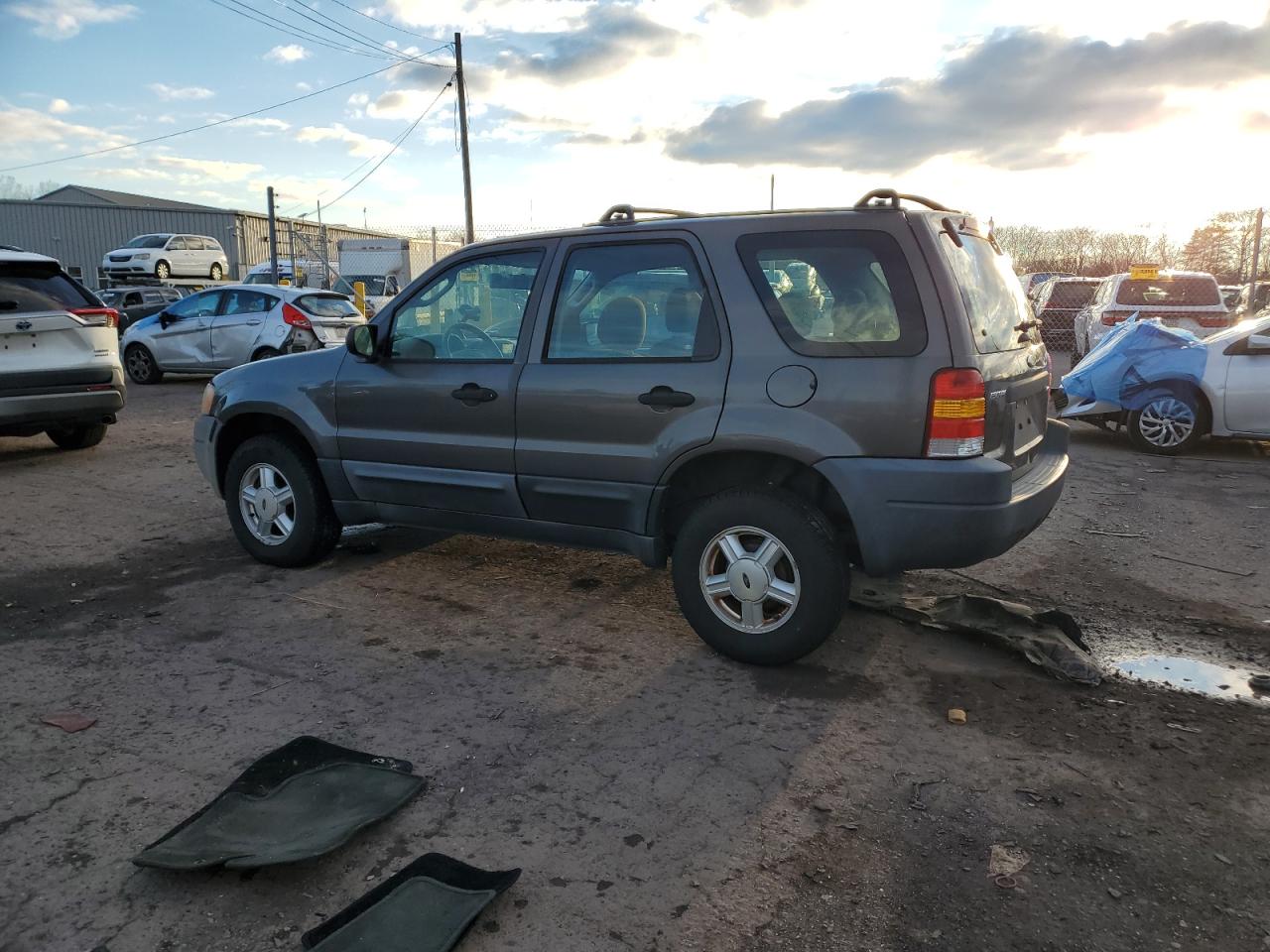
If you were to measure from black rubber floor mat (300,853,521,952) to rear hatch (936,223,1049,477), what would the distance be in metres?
2.37

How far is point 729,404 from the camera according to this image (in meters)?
3.72

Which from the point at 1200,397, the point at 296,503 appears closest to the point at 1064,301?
the point at 1200,397

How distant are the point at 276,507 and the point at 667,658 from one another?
254cm

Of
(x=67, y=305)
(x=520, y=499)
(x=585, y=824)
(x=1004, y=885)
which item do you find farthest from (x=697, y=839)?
(x=67, y=305)

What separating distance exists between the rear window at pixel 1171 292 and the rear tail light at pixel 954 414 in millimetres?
11925

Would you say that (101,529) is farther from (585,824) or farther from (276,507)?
(585,824)

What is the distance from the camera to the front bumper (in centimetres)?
538

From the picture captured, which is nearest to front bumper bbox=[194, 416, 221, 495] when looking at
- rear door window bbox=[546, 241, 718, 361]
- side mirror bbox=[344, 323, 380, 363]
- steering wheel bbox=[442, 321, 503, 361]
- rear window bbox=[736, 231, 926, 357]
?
side mirror bbox=[344, 323, 380, 363]

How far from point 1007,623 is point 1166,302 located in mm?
11735

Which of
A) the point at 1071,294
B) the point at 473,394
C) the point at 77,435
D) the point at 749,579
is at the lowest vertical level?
the point at 77,435

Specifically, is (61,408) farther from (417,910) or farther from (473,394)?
(417,910)

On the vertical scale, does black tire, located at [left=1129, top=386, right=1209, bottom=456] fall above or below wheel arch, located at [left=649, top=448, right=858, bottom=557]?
below

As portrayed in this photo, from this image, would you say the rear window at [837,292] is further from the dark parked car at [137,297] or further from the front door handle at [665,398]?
the dark parked car at [137,297]

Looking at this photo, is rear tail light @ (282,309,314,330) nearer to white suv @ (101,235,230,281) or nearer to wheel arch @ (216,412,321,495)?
wheel arch @ (216,412,321,495)
